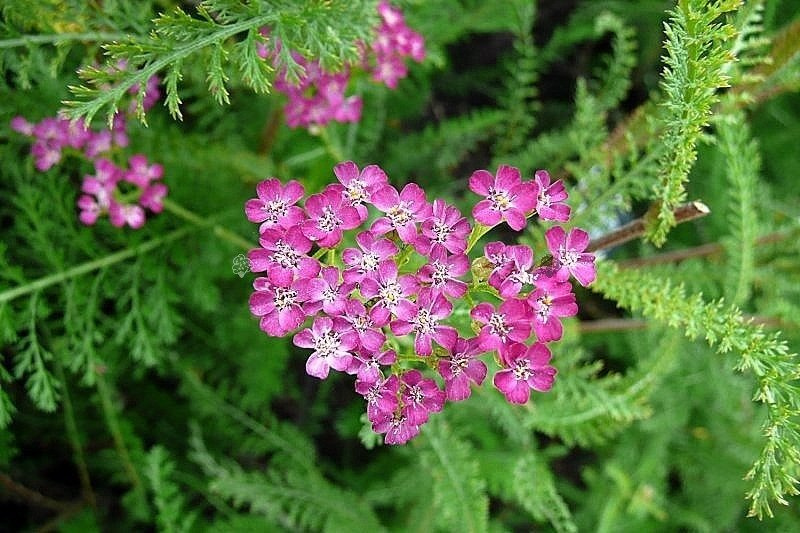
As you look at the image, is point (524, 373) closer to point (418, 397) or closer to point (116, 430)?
point (418, 397)

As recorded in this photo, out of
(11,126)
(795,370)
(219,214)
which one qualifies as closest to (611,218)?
(795,370)

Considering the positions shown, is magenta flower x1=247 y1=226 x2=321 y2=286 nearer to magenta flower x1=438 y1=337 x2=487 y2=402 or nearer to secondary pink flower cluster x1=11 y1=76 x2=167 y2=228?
magenta flower x1=438 y1=337 x2=487 y2=402

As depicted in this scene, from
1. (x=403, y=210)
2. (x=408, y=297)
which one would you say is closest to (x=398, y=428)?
(x=408, y=297)

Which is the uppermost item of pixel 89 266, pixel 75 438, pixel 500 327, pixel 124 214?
pixel 500 327

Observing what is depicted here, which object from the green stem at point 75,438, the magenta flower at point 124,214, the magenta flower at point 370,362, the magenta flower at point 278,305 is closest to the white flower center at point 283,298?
the magenta flower at point 278,305

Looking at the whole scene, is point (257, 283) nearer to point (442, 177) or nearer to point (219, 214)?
point (219, 214)

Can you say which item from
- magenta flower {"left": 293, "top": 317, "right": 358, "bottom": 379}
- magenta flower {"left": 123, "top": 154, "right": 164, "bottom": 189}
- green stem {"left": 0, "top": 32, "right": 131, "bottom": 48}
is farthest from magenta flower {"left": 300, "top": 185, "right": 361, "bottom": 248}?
magenta flower {"left": 123, "top": 154, "right": 164, "bottom": 189}

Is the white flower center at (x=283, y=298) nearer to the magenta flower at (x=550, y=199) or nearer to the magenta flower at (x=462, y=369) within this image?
the magenta flower at (x=462, y=369)
